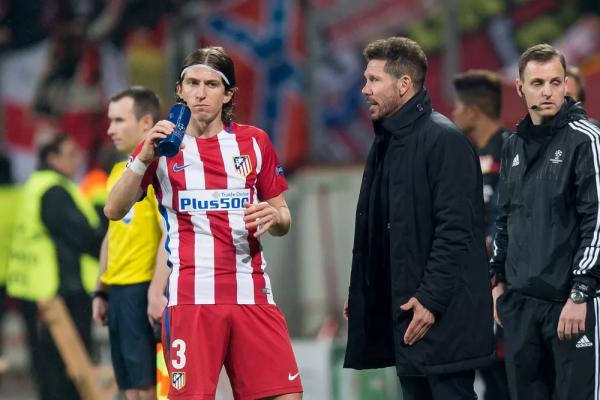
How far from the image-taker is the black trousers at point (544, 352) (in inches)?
218

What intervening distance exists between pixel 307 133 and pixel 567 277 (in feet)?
29.1

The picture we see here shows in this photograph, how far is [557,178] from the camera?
562 cm

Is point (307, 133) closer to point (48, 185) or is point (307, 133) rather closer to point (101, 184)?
point (101, 184)

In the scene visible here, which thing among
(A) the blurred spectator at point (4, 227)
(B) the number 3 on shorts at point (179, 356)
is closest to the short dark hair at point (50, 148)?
(A) the blurred spectator at point (4, 227)

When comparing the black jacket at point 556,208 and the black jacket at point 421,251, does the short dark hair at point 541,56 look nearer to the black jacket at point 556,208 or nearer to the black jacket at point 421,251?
the black jacket at point 556,208

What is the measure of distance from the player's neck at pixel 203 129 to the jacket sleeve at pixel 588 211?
1.57 meters

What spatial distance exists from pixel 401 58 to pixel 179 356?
5.11ft

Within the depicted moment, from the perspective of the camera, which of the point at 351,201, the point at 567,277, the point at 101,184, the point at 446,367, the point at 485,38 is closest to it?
the point at 446,367

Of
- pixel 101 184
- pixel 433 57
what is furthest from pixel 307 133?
pixel 101 184

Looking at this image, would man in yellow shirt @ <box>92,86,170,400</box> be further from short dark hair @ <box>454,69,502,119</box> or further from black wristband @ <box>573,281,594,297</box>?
black wristband @ <box>573,281,594,297</box>

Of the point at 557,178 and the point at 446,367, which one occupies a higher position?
the point at 557,178

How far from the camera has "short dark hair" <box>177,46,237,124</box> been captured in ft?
18.1

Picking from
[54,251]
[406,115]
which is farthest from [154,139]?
[54,251]

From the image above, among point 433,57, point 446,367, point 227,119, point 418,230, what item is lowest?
point 446,367
